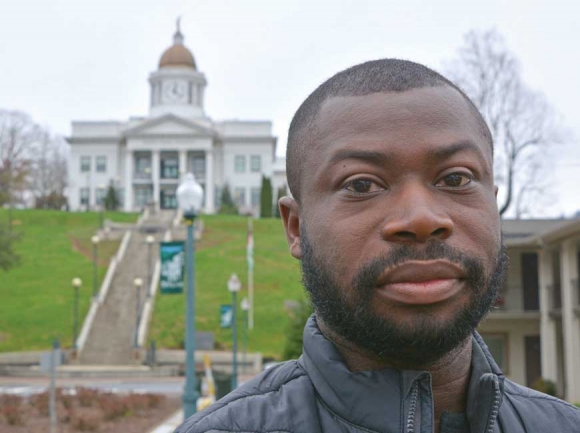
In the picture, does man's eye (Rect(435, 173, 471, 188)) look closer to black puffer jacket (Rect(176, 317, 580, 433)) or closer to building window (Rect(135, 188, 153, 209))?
black puffer jacket (Rect(176, 317, 580, 433))

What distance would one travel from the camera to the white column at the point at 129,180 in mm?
96062

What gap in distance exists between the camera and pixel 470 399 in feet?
5.32

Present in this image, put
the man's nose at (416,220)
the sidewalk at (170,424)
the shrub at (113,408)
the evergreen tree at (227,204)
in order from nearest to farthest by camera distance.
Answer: the man's nose at (416,220) → the sidewalk at (170,424) → the shrub at (113,408) → the evergreen tree at (227,204)

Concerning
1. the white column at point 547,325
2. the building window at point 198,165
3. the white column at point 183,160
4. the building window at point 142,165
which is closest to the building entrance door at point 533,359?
the white column at point 547,325

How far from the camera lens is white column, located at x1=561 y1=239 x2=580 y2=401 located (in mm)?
22250

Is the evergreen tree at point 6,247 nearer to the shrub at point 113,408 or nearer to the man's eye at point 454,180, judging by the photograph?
the shrub at point 113,408

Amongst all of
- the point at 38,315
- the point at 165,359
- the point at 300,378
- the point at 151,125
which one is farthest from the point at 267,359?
the point at 151,125

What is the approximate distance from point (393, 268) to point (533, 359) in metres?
26.8

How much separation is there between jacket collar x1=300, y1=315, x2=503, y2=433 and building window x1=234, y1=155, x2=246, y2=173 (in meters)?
98.5

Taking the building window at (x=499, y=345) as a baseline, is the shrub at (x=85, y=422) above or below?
below

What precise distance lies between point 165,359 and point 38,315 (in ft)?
32.7

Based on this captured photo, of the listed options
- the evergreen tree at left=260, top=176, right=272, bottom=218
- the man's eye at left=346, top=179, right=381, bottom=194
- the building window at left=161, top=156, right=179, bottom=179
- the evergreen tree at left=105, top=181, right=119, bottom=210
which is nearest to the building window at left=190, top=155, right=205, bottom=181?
the building window at left=161, top=156, right=179, bottom=179

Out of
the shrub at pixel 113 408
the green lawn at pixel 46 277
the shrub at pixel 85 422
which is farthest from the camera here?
the green lawn at pixel 46 277

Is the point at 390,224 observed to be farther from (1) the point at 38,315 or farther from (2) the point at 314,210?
(1) the point at 38,315
